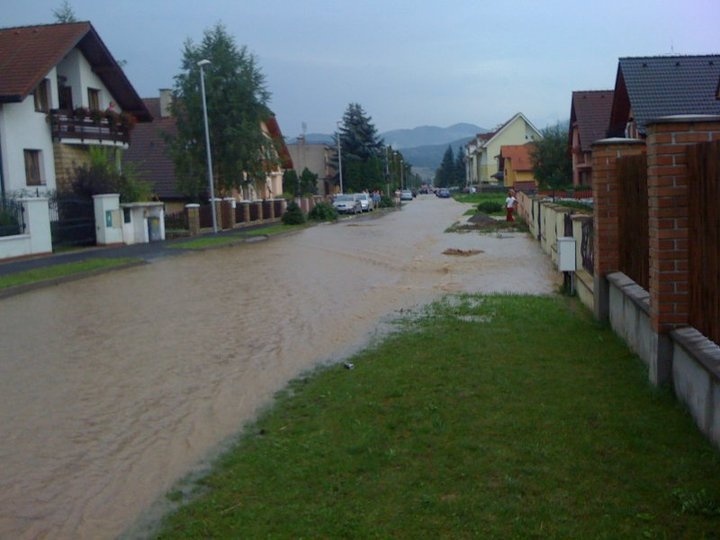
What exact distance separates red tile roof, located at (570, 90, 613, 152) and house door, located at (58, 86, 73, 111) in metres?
29.1

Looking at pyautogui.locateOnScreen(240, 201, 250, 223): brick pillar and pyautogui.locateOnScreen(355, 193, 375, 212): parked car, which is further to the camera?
pyautogui.locateOnScreen(355, 193, 375, 212): parked car

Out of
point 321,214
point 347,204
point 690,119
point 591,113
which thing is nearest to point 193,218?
point 321,214

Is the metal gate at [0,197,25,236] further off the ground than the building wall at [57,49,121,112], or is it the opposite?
the building wall at [57,49,121,112]

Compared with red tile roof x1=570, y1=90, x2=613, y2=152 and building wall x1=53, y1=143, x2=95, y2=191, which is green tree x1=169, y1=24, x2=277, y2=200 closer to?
building wall x1=53, y1=143, x2=95, y2=191

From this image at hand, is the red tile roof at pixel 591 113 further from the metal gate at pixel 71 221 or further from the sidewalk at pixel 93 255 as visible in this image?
the metal gate at pixel 71 221

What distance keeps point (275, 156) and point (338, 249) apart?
71.2 feet

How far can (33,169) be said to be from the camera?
3306cm

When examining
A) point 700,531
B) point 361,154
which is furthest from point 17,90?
point 361,154

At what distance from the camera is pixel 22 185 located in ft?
105

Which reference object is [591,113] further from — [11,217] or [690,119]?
[690,119]

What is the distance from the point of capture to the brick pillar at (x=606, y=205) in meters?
10.9

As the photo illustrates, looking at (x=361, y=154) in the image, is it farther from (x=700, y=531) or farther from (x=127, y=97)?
(x=700, y=531)

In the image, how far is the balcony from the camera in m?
33.6

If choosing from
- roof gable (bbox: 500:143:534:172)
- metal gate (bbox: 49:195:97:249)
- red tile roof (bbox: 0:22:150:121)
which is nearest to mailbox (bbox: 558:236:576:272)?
metal gate (bbox: 49:195:97:249)
